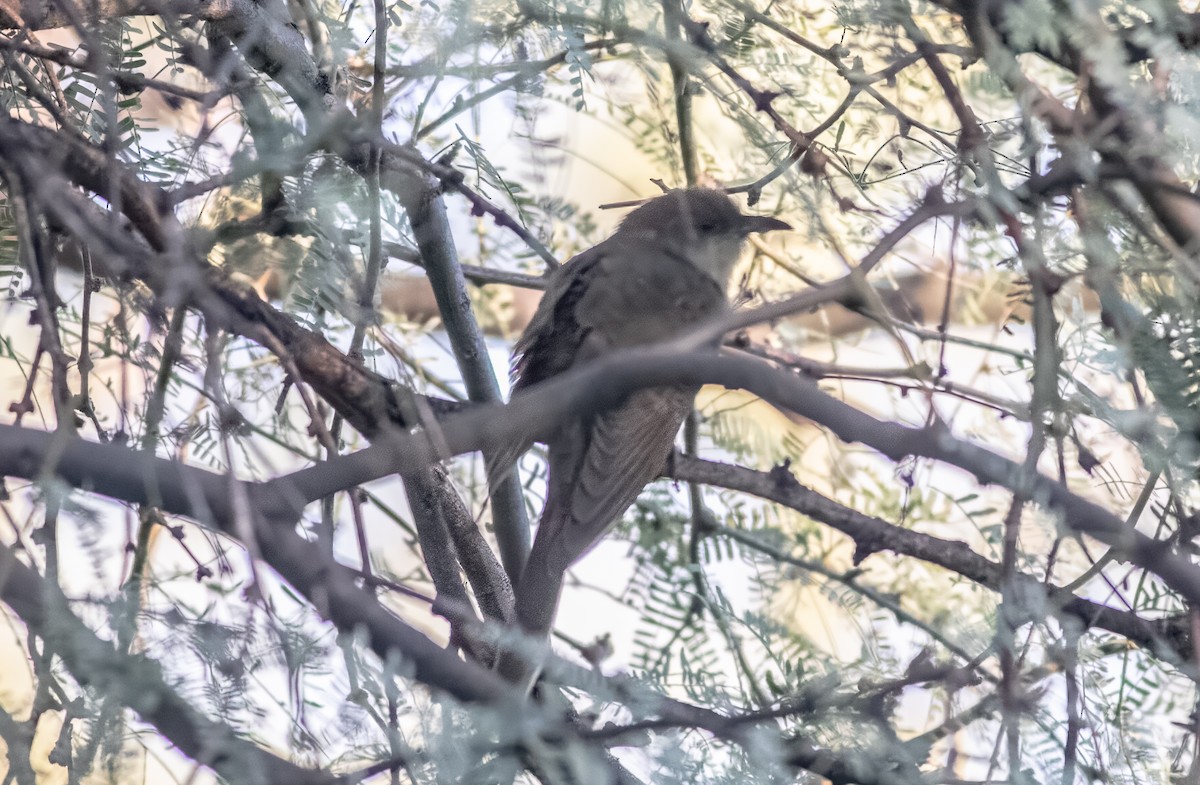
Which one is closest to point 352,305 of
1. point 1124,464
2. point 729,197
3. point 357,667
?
point 357,667

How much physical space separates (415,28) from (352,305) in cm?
52

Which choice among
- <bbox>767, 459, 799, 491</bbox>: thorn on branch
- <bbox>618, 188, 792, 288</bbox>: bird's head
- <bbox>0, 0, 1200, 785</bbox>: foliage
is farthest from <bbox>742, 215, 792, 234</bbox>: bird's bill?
<bbox>767, 459, 799, 491</bbox>: thorn on branch

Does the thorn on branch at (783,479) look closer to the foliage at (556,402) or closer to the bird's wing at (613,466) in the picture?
the foliage at (556,402)

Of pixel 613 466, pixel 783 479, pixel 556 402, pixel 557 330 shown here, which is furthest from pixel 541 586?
pixel 556 402

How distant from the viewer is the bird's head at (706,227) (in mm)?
3766

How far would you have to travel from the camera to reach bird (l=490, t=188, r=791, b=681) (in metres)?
2.91

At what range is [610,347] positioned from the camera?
320cm

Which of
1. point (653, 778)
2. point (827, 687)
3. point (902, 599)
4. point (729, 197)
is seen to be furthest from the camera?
point (729, 197)

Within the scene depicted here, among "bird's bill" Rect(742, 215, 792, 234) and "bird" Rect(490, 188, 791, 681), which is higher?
"bird's bill" Rect(742, 215, 792, 234)

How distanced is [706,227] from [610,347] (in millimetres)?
825

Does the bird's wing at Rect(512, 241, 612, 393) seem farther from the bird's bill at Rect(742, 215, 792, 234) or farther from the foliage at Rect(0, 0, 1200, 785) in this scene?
the bird's bill at Rect(742, 215, 792, 234)

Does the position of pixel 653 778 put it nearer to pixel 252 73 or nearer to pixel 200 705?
pixel 200 705

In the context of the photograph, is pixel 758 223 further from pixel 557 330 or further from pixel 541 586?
pixel 541 586

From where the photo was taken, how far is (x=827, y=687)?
1783 mm
